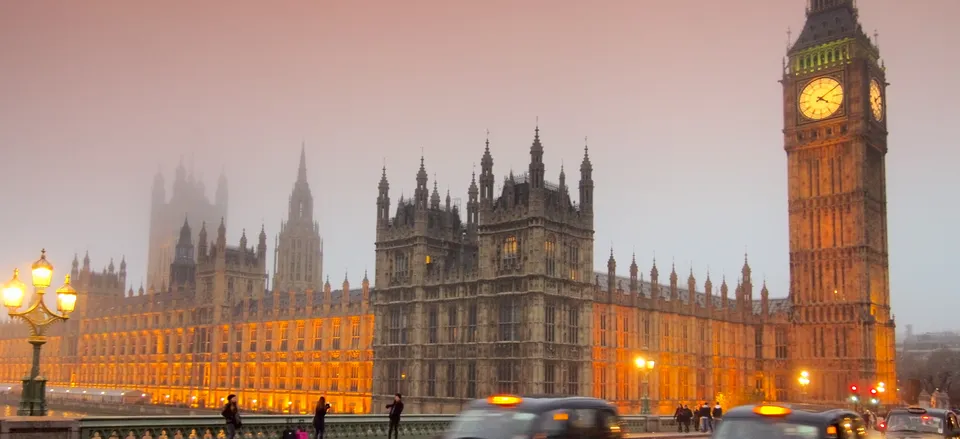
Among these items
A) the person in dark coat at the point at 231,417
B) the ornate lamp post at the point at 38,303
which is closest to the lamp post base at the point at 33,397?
the ornate lamp post at the point at 38,303

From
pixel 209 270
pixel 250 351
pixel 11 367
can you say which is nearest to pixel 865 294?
pixel 250 351

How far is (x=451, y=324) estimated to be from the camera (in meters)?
69.1

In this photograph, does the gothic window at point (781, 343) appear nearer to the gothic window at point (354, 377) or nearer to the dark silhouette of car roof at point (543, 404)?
the gothic window at point (354, 377)

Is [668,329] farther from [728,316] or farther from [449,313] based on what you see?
[449,313]

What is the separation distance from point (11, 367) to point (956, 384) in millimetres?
155903

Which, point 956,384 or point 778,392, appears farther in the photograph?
point 956,384

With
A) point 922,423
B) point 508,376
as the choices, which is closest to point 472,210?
point 508,376

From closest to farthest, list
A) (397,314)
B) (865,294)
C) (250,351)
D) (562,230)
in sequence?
1. (562,230)
2. (397,314)
3. (865,294)
4. (250,351)

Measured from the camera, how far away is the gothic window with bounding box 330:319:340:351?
88.5 metres

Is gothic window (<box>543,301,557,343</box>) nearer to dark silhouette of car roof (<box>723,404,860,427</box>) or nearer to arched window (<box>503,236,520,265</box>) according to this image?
arched window (<box>503,236,520,265</box>)

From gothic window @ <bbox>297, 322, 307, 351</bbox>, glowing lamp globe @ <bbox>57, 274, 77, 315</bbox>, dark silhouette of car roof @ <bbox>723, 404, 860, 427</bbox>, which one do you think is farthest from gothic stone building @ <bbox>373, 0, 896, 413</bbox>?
dark silhouette of car roof @ <bbox>723, 404, 860, 427</bbox>

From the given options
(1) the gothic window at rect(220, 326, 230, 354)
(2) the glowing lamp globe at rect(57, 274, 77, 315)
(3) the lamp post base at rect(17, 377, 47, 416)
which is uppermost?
(2) the glowing lamp globe at rect(57, 274, 77, 315)

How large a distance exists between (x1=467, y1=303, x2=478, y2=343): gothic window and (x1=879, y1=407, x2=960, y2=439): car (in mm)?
42382

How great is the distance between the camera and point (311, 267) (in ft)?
592
